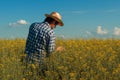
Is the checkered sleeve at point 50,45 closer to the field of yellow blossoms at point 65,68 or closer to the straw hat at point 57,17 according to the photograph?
the field of yellow blossoms at point 65,68

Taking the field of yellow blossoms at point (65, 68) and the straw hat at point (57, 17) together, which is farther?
the straw hat at point (57, 17)

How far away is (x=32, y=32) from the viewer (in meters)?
7.87

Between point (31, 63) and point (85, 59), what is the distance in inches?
40.9

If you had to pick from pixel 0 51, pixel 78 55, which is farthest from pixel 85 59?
pixel 0 51

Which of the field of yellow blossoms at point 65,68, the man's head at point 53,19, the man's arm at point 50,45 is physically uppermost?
the man's head at point 53,19

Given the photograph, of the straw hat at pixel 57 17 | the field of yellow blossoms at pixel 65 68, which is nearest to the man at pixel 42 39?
the straw hat at pixel 57 17

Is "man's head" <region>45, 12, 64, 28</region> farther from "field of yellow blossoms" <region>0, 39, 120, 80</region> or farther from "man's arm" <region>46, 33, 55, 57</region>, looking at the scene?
"field of yellow blossoms" <region>0, 39, 120, 80</region>

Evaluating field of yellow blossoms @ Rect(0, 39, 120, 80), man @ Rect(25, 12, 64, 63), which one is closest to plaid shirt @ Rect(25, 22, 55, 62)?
man @ Rect(25, 12, 64, 63)

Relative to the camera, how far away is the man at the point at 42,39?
7617 millimetres

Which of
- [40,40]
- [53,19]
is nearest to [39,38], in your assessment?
[40,40]

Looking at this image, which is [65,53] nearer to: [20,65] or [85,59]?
[85,59]

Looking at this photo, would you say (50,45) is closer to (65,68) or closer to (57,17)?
(57,17)

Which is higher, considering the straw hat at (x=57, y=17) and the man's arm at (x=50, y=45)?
the straw hat at (x=57, y=17)

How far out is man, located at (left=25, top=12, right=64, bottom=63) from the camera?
7.62 meters
